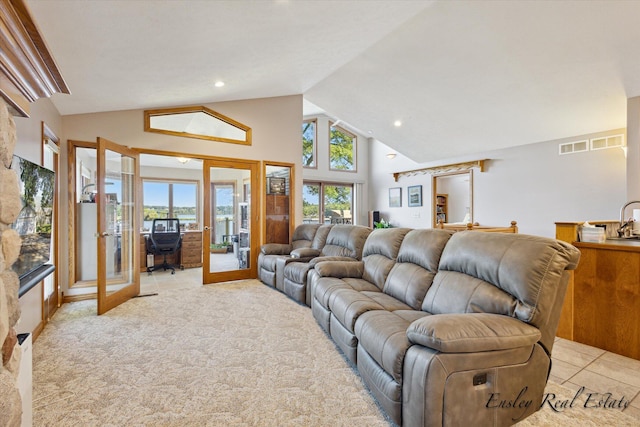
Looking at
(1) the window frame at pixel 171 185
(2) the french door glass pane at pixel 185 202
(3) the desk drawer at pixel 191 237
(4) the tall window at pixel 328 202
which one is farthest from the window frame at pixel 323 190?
(3) the desk drawer at pixel 191 237

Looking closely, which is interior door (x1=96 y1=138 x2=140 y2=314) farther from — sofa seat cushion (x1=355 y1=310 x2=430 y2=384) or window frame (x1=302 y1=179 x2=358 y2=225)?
window frame (x1=302 y1=179 x2=358 y2=225)

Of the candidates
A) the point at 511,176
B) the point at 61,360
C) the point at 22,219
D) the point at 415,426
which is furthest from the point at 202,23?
the point at 511,176

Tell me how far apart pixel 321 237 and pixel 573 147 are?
4506mm

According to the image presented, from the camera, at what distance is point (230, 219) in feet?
18.0

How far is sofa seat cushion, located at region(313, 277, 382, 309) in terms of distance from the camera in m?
2.77

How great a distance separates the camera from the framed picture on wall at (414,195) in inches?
312

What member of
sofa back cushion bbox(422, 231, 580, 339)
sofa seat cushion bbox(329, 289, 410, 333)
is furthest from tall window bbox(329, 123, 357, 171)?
sofa back cushion bbox(422, 231, 580, 339)

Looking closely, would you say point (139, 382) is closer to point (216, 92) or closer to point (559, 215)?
point (216, 92)

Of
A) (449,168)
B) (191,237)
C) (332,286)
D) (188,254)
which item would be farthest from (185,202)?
(449,168)

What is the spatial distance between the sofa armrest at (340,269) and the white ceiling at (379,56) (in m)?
2.43

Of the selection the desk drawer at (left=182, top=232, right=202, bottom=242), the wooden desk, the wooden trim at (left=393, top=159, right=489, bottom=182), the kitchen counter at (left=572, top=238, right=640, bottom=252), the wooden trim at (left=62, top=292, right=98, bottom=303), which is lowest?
the wooden trim at (left=62, top=292, right=98, bottom=303)

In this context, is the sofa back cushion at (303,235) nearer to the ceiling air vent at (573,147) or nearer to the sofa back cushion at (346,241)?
the sofa back cushion at (346,241)

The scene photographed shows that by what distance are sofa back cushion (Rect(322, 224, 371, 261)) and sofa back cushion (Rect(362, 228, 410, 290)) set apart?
1.52 ft

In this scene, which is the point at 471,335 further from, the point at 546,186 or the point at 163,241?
the point at 163,241
